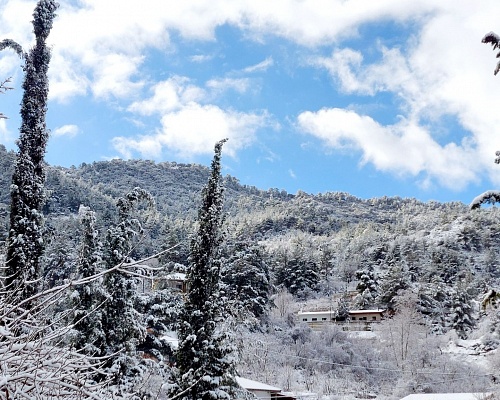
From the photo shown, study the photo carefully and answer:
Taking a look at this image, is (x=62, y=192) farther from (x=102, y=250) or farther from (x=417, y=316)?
(x=102, y=250)

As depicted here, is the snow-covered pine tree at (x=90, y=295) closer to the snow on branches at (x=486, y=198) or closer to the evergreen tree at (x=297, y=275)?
the snow on branches at (x=486, y=198)

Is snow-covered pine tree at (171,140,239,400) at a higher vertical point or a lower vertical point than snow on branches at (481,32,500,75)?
lower

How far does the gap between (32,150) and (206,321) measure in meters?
6.13

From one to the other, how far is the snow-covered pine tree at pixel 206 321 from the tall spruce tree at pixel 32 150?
153 inches

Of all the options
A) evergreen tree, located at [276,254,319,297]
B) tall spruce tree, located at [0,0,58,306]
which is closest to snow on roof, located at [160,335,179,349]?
tall spruce tree, located at [0,0,58,306]

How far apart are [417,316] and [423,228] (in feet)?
195

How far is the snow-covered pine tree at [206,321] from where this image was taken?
496 inches

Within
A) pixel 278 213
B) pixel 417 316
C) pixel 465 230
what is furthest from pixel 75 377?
pixel 278 213

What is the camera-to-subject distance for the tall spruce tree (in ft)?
39.5

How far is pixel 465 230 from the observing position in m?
82.3

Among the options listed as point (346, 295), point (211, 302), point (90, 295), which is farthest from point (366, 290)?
point (90, 295)

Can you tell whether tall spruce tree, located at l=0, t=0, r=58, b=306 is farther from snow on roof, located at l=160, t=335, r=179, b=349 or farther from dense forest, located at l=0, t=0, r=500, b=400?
snow on roof, located at l=160, t=335, r=179, b=349

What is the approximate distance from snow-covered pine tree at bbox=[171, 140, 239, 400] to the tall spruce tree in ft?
12.8

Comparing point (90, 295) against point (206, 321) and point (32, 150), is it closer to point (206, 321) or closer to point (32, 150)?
point (206, 321)
